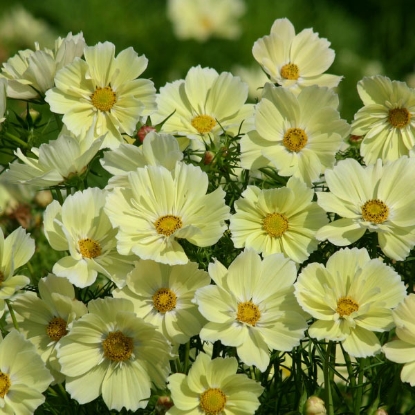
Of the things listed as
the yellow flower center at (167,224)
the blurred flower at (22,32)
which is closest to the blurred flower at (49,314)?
the yellow flower center at (167,224)

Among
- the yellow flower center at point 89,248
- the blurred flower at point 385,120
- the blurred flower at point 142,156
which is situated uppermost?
the blurred flower at point 385,120

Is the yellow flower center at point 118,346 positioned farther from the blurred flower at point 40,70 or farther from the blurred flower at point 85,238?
the blurred flower at point 40,70

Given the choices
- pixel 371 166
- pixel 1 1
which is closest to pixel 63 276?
pixel 371 166

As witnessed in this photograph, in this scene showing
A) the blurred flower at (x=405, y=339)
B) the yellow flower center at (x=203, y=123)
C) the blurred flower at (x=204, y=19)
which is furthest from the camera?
the blurred flower at (x=204, y=19)

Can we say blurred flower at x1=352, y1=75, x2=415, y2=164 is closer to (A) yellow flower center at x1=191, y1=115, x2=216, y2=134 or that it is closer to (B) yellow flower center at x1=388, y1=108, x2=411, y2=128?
(B) yellow flower center at x1=388, y1=108, x2=411, y2=128

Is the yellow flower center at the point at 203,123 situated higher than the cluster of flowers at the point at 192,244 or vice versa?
the yellow flower center at the point at 203,123

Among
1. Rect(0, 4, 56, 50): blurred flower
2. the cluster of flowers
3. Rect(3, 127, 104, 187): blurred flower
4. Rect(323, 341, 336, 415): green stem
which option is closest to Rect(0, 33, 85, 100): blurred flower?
the cluster of flowers

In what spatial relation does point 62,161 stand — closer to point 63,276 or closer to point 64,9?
point 63,276
